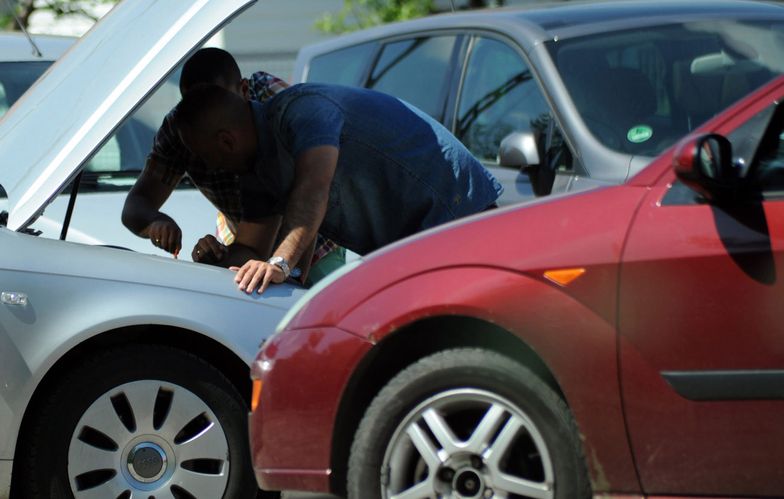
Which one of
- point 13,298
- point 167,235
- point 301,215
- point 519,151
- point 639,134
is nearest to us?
point 13,298

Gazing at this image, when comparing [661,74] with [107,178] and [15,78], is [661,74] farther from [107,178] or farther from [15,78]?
Result: [15,78]

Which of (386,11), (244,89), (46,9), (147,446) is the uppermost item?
(386,11)

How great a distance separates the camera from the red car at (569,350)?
3750mm

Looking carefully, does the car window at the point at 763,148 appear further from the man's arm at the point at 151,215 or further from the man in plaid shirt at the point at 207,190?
the man's arm at the point at 151,215

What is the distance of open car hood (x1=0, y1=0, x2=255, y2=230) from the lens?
4.71m

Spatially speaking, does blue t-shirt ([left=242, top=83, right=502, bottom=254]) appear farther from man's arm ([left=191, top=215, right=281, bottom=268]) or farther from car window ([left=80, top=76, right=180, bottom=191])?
car window ([left=80, top=76, right=180, bottom=191])

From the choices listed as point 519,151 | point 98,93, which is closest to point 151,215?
point 98,93

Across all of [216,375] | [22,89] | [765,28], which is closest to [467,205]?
[216,375]

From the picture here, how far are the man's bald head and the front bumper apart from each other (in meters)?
1.08

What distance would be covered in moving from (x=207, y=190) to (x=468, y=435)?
2023mm

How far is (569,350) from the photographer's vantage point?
384 centimetres

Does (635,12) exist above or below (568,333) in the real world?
above

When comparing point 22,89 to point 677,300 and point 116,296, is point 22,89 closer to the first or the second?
point 116,296

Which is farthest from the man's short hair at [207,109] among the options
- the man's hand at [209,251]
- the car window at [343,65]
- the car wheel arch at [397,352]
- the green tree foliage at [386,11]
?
the green tree foliage at [386,11]
